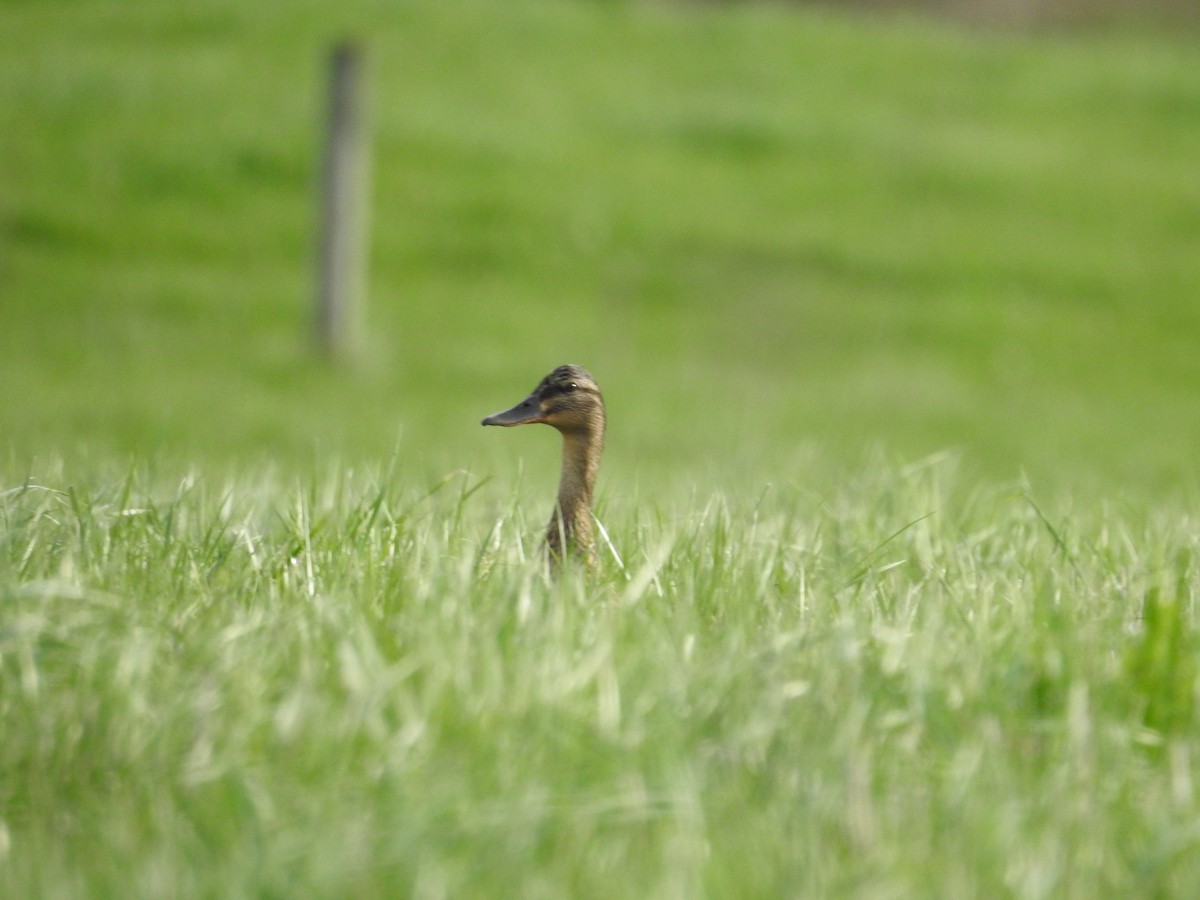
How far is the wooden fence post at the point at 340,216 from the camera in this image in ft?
34.4

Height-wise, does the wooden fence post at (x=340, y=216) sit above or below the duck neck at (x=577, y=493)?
above

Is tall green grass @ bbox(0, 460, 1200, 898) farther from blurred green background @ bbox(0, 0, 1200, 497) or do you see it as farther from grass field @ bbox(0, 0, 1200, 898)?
blurred green background @ bbox(0, 0, 1200, 497)

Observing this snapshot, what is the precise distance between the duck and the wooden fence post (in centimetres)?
784

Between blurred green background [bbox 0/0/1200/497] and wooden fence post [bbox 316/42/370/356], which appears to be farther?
wooden fence post [bbox 316/42/370/356]

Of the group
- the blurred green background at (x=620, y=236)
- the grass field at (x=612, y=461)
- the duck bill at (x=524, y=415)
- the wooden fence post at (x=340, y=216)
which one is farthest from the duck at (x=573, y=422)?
the wooden fence post at (x=340, y=216)

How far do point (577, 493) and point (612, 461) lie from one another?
5023 mm

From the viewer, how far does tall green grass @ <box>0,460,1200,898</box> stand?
1.78 metres

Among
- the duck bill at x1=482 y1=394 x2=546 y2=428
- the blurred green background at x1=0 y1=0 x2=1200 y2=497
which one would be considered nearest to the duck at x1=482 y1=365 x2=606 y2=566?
the duck bill at x1=482 y1=394 x2=546 y2=428

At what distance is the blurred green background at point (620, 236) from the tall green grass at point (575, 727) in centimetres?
421

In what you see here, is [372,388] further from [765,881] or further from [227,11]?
[227,11]

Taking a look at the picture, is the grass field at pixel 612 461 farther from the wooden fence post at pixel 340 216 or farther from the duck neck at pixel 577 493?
the wooden fence post at pixel 340 216

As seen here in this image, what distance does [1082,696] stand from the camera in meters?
2.10

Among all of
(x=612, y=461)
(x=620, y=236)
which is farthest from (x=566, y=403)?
(x=620, y=236)

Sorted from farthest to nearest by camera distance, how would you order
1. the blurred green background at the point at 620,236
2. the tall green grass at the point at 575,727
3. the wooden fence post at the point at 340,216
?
the wooden fence post at the point at 340,216 → the blurred green background at the point at 620,236 → the tall green grass at the point at 575,727
